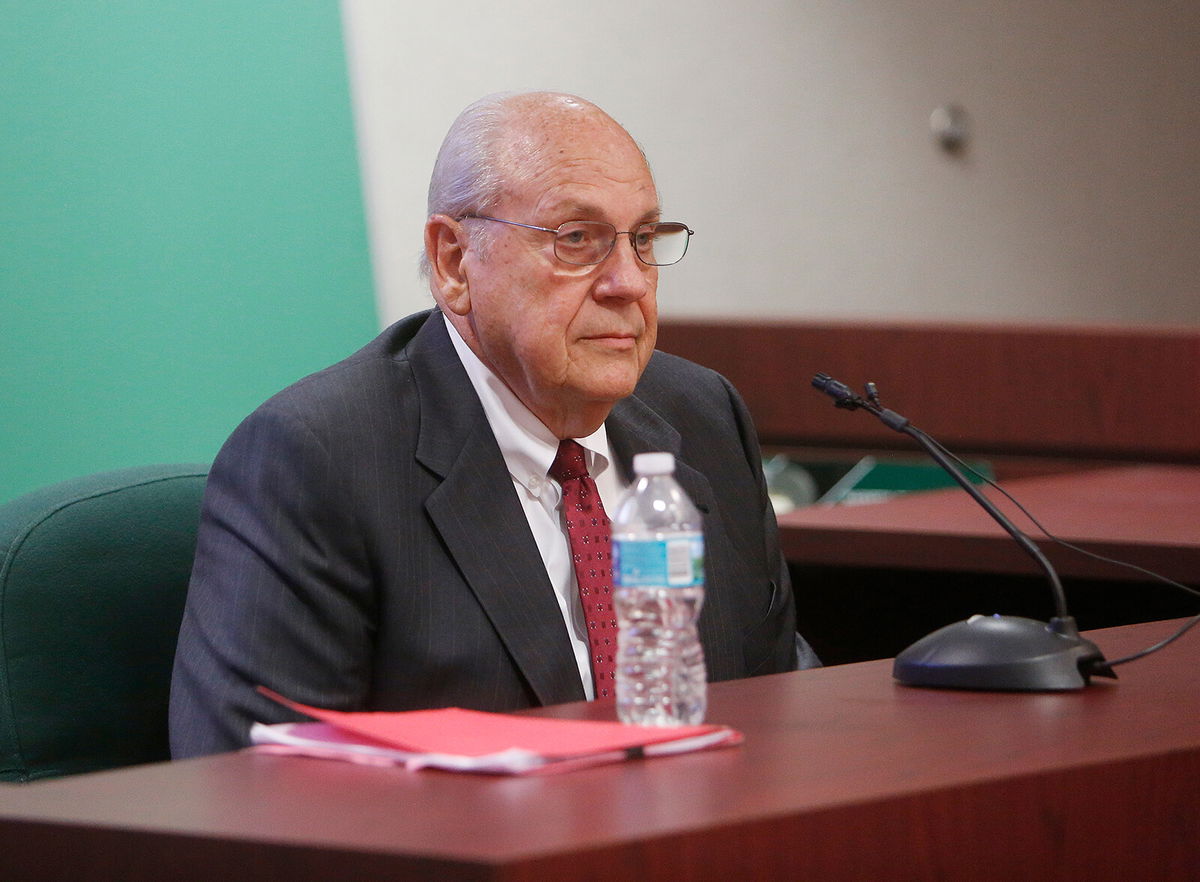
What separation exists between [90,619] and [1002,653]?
0.94 meters

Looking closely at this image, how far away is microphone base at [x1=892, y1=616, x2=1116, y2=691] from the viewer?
144 cm

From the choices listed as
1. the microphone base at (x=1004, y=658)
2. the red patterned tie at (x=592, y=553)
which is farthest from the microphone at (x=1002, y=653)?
the red patterned tie at (x=592, y=553)

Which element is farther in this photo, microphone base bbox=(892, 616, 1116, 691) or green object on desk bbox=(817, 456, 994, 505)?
green object on desk bbox=(817, 456, 994, 505)

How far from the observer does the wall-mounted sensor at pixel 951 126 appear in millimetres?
5359

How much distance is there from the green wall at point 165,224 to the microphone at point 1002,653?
1.50m

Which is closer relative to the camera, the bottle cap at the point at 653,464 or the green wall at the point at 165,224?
the bottle cap at the point at 653,464

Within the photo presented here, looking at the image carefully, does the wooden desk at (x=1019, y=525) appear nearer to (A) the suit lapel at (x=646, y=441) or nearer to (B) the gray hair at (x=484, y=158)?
(A) the suit lapel at (x=646, y=441)

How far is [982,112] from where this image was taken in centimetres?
548

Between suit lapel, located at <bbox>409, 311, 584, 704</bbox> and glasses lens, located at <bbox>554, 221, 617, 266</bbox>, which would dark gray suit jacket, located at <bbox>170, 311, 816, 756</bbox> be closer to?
suit lapel, located at <bbox>409, 311, 584, 704</bbox>

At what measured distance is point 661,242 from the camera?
1982 mm

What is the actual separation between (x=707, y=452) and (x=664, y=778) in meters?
1.00

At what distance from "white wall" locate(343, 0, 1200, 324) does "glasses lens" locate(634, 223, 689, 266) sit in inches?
54.3

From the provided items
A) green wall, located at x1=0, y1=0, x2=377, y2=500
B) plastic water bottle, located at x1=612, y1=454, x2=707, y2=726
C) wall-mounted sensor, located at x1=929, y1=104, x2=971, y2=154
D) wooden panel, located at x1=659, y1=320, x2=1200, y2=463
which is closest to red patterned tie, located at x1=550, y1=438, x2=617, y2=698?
plastic water bottle, located at x1=612, y1=454, x2=707, y2=726

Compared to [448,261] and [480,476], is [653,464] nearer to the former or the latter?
[480,476]
